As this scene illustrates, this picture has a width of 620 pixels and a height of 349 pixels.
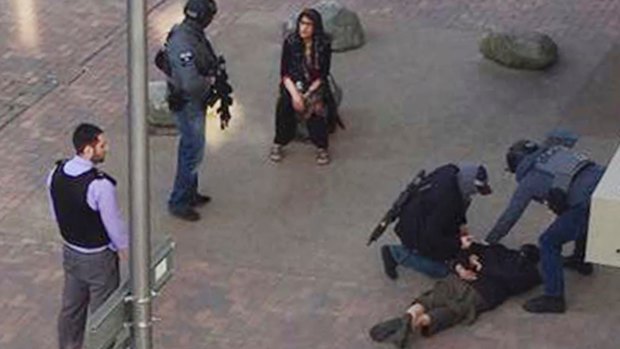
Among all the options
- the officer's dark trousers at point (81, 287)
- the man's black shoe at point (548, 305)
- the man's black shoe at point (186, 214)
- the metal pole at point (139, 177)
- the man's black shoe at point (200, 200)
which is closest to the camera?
the metal pole at point (139, 177)

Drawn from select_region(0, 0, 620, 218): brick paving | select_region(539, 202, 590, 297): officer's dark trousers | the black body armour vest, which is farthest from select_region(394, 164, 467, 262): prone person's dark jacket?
select_region(0, 0, 620, 218): brick paving

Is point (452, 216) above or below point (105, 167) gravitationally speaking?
above

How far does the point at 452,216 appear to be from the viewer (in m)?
10.7

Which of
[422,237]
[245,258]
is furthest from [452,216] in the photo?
[245,258]

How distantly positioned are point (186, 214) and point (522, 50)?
4321 mm

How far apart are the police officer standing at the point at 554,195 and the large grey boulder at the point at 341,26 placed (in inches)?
186

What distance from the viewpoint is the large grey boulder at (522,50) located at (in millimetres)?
14859

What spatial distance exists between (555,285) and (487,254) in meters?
0.51

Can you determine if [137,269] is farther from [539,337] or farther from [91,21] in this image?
[91,21]

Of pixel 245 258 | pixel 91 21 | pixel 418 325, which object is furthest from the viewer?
pixel 91 21

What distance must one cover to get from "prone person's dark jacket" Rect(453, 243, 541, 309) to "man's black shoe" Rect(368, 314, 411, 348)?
25.6 inches

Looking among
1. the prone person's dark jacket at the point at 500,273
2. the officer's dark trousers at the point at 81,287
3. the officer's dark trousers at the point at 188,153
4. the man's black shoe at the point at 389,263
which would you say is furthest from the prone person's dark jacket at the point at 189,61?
the prone person's dark jacket at the point at 500,273

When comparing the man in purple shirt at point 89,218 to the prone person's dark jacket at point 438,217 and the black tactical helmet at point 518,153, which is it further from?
the black tactical helmet at point 518,153

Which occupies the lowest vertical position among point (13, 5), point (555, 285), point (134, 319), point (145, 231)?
point (13, 5)
